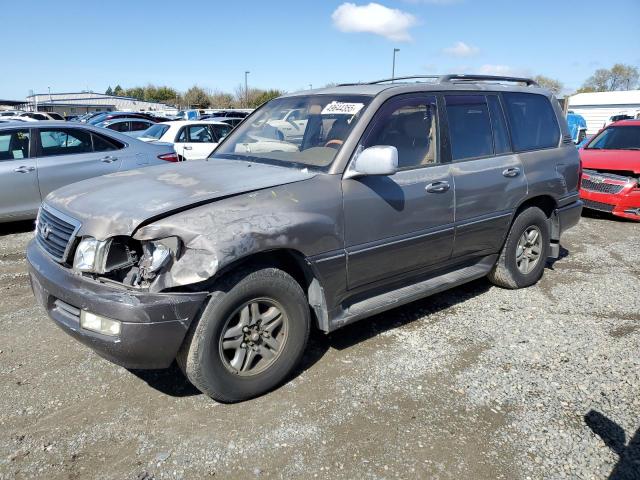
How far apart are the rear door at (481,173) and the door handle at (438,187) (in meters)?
0.14

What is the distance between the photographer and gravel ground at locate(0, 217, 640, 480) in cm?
257

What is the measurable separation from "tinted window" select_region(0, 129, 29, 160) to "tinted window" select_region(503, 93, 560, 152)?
6.18 m

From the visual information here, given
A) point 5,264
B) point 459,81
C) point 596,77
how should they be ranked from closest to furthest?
point 459,81 → point 5,264 → point 596,77

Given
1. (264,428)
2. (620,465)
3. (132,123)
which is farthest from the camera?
(132,123)

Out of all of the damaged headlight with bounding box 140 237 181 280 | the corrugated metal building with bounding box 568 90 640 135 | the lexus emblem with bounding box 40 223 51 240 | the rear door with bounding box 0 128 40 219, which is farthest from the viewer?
the corrugated metal building with bounding box 568 90 640 135

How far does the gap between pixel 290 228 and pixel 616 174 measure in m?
7.49

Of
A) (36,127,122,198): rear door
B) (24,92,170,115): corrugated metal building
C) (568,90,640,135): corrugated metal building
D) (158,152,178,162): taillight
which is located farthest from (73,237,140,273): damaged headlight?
(24,92,170,115): corrugated metal building

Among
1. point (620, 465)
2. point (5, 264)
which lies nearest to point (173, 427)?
point (620, 465)

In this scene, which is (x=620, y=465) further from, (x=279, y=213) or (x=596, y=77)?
(x=596, y=77)

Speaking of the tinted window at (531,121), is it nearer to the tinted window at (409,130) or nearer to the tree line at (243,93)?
the tinted window at (409,130)

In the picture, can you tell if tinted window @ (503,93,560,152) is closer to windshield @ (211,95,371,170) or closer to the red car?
A: windshield @ (211,95,371,170)

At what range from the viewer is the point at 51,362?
3531 mm

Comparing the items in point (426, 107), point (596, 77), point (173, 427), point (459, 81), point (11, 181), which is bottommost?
point (173, 427)

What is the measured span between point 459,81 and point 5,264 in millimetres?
5315
